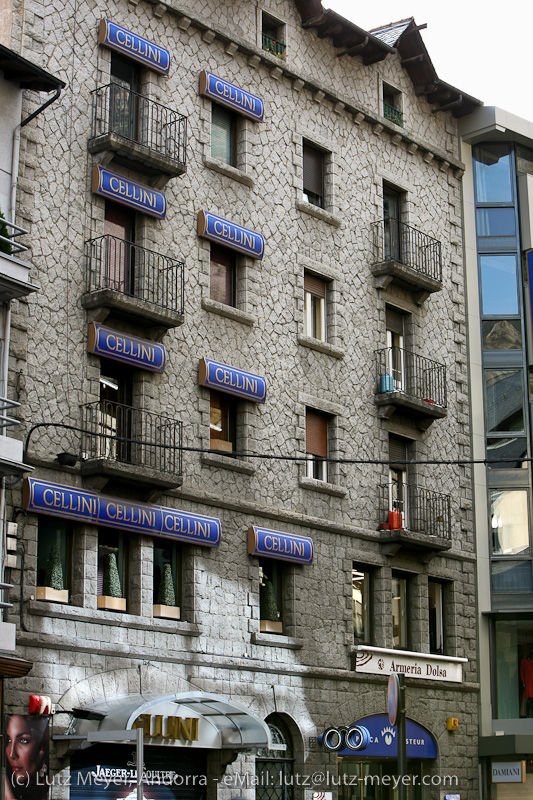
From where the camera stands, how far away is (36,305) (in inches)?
906

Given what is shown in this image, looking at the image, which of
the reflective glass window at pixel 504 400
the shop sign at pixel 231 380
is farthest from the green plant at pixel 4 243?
the reflective glass window at pixel 504 400

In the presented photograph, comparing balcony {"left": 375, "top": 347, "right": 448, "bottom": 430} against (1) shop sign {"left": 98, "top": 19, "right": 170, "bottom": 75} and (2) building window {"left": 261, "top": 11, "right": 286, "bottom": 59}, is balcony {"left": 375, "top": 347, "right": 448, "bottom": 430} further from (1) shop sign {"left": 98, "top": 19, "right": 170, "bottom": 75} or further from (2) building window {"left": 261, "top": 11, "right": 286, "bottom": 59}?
(1) shop sign {"left": 98, "top": 19, "right": 170, "bottom": 75}

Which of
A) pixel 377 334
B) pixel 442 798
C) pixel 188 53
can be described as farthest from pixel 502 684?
pixel 188 53

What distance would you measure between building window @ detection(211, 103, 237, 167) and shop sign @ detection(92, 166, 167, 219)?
10.1ft

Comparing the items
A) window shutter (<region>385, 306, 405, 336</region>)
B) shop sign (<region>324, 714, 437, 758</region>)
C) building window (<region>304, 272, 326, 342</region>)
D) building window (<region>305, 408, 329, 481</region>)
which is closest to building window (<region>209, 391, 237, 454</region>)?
building window (<region>305, 408, 329, 481</region>)

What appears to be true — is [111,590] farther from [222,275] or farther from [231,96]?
[231,96]

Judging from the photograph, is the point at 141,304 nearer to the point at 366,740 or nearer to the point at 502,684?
the point at 366,740

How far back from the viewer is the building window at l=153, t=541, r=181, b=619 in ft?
80.6

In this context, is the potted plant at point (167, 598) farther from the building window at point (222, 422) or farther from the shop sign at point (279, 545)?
the building window at point (222, 422)

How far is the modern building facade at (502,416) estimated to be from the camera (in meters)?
32.1

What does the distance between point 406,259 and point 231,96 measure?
22.6ft

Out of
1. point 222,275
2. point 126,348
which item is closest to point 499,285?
point 222,275

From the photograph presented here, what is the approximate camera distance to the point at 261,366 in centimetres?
2767

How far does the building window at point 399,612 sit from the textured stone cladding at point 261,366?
1.10 ft
